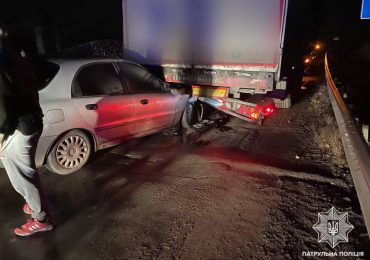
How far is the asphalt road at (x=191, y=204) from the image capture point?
2.79m

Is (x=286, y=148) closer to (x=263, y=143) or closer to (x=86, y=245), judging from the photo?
(x=263, y=143)

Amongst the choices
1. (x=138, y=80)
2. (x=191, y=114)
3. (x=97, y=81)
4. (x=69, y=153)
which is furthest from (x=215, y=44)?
(x=69, y=153)

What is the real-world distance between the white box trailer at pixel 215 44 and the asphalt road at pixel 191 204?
1230 mm

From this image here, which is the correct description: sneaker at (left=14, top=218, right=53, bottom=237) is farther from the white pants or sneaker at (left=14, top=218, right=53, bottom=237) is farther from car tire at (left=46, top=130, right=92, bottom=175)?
car tire at (left=46, top=130, right=92, bottom=175)

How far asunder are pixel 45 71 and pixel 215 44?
10.5 feet

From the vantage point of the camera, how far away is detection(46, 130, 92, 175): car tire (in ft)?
13.4

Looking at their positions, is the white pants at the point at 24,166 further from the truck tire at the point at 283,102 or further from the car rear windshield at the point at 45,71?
the truck tire at the point at 283,102

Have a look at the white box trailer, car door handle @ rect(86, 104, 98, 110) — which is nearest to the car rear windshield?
car door handle @ rect(86, 104, 98, 110)

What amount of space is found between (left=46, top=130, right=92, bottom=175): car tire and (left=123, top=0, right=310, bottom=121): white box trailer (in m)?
2.86

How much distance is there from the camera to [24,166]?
9.11ft

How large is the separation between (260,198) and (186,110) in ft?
10.2

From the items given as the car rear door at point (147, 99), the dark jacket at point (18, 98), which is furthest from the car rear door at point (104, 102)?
the dark jacket at point (18, 98)

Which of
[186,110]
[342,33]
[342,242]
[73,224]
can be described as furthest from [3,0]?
[342,33]

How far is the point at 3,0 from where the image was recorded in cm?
1395
